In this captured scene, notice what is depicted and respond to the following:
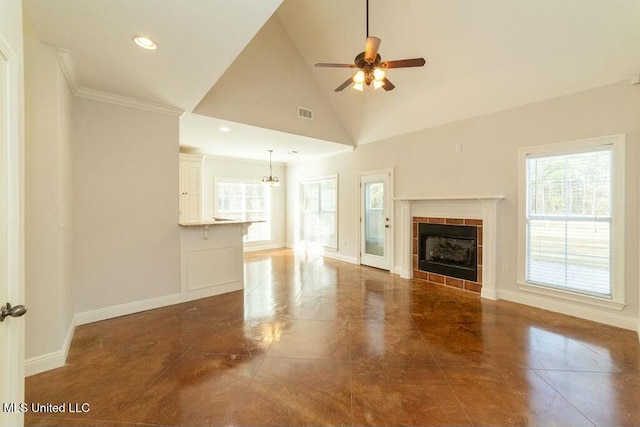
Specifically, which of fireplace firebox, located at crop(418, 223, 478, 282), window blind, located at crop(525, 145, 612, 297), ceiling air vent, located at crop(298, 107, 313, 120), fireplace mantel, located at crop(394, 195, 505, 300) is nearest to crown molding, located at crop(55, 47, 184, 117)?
ceiling air vent, located at crop(298, 107, 313, 120)

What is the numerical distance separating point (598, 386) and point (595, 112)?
2.94m

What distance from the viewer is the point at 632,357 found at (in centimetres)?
244

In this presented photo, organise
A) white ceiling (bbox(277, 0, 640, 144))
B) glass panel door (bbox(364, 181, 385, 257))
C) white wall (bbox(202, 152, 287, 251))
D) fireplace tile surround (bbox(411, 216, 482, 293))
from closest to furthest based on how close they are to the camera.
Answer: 1. white ceiling (bbox(277, 0, 640, 144))
2. fireplace tile surround (bbox(411, 216, 482, 293))
3. glass panel door (bbox(364, 181, 385, 257))
4. white wall (bbox(202, 152, 287, 251))

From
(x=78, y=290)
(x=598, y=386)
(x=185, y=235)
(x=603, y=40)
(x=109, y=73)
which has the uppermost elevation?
(x=603, y=40)

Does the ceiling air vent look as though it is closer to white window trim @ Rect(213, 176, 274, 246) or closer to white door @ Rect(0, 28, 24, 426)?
white window trim @ Rect(213, 176, 274, 246)

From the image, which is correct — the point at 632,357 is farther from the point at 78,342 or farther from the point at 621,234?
the point at 78,342

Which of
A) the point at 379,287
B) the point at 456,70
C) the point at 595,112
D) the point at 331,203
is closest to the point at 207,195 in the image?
the point at 331,203

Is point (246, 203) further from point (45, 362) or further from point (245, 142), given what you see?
point (45, 362)

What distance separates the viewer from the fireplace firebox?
438cm

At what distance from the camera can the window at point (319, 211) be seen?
23.0 ft

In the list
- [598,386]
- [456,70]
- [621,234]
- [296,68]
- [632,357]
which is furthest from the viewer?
[296,68]

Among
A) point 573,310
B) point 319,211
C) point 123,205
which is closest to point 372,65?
point 123,205

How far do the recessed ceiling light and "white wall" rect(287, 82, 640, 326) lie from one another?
4224 mm

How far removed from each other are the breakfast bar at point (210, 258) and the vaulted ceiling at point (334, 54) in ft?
5.59
